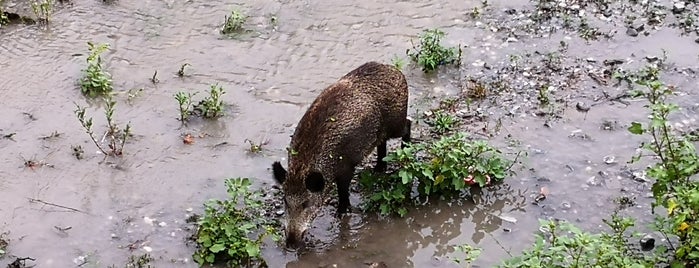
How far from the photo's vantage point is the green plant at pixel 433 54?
30.8ft

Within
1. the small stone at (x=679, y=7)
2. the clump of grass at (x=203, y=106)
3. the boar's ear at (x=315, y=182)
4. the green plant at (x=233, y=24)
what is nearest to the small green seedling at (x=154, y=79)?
the clump of grass at (x=203, y=106)

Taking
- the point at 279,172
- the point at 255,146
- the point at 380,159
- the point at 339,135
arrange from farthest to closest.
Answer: the point at 255,146, the point at 380,159, the point at 339,135, the point at 279,172

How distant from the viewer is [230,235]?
6668mm

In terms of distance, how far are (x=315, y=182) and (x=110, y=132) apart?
2635 mm

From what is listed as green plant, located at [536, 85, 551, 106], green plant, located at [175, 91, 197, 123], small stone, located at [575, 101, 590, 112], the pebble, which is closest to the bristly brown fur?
the pebble

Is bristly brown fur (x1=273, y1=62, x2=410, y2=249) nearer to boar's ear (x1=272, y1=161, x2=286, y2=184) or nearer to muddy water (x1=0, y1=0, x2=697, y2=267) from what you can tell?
boar's ear (x1=272, y1=161, x2=286, y2=184)

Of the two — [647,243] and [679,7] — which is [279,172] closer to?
[647,243]

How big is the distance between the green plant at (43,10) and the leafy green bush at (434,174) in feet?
16.5

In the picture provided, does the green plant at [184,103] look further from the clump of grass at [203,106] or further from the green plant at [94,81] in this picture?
the green plant at [94,81]

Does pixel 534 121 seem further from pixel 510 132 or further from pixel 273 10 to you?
pixel 273 10

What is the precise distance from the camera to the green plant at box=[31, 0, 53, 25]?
10.1 metres

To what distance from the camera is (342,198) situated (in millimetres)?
7320

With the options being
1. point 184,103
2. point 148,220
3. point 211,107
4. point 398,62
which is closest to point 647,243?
point 398,62

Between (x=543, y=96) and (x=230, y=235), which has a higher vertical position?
(x=543, y=96)
